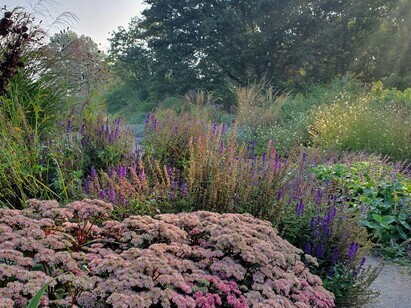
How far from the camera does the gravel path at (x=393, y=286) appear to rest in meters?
2.97

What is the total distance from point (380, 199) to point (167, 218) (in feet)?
9.81

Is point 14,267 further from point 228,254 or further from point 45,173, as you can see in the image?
point 45,173

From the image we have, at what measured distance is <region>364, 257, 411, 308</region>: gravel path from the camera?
297 centimetres

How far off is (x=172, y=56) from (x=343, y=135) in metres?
21.2

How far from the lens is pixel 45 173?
4.17 m

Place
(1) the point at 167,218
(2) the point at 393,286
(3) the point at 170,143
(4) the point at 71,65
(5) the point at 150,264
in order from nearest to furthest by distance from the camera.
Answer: (5) the point at 150,264
(1) the point at 167,218
(2) the point at 393,286
(3) the point at 170,143
(4) the point at 71,65

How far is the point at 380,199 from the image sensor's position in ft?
14.7

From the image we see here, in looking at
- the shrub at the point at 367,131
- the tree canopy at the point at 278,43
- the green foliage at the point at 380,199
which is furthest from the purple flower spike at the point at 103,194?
the tree canopy at the point at 278,43

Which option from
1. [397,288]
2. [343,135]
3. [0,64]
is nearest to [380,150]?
[343,135]

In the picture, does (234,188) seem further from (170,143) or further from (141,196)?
(170,143)

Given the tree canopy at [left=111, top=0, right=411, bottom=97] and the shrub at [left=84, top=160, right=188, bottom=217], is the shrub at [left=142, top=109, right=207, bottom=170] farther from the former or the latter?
the tree canopy at [left=111, top=0, right=411, bottom=97]

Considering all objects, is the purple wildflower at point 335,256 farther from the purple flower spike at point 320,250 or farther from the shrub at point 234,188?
the shrub at point 234,188

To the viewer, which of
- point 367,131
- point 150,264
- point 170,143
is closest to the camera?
point 150,264

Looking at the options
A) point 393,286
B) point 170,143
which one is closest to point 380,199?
point 393,286
